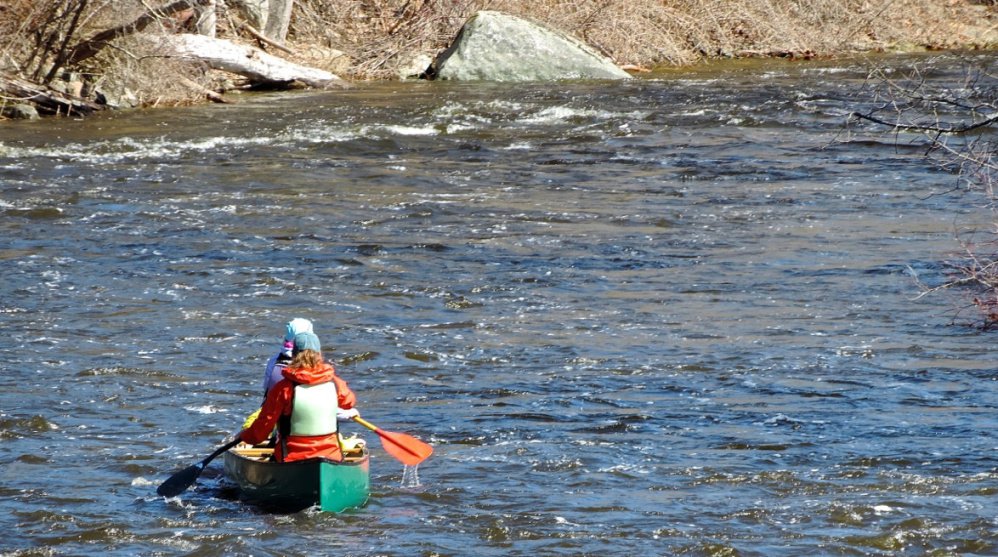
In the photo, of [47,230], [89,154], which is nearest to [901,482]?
[47,230]

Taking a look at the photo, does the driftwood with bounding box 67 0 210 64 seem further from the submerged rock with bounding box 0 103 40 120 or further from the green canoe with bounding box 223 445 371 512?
A: the green canoe with bounding box 223 445 371 512

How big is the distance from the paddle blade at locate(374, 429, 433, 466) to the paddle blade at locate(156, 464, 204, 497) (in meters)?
0.99

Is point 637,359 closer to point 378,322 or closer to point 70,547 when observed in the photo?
point 378,322

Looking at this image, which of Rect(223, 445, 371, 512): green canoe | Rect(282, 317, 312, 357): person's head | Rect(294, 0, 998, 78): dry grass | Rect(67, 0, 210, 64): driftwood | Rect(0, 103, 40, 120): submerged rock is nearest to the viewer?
Rect(223, 445, 371, 512): green canoe

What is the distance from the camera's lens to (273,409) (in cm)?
737

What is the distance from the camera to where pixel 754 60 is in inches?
1171

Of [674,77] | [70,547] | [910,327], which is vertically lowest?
[70,547]

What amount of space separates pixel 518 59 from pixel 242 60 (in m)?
5.18

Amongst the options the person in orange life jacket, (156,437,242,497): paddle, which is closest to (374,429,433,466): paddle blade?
the person in orange life jacket

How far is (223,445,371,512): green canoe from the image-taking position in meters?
7.30

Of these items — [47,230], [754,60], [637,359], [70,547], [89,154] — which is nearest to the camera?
[70,547]

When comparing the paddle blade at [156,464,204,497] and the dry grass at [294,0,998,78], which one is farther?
the dry grass at [294,0,998,78]

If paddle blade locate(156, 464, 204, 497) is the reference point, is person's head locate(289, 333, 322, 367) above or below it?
above

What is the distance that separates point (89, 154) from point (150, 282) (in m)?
6.31
